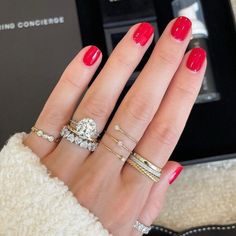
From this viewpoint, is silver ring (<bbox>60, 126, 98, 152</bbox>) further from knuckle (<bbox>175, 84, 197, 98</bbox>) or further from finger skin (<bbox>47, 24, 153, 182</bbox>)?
knuckle (<bbox>175, 84, 197, 98</bbox>)

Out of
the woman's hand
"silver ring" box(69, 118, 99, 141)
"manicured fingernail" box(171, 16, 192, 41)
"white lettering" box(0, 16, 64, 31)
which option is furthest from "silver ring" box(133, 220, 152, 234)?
"white lettering" box(0, 16, 64, 31)

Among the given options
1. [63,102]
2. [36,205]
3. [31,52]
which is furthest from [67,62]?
[36,205]

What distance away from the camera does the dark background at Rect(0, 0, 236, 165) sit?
2.08 feet

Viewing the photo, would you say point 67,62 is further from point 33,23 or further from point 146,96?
point 146,96

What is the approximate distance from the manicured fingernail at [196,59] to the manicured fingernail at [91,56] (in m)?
0.10

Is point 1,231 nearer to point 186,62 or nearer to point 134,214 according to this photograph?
point 134,214

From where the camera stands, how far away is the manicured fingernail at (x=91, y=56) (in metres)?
0.50

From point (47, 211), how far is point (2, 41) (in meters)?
0.30

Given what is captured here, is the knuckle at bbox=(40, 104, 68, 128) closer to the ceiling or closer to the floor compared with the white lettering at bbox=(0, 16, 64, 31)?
closer to the floor

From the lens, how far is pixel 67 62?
658 mm

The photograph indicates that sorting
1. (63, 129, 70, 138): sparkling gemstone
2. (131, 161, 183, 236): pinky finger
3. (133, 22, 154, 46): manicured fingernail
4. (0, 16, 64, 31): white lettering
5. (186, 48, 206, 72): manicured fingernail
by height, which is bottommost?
(131, 161, 183, 236): pinky finger

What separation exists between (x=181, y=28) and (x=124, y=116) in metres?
0.11

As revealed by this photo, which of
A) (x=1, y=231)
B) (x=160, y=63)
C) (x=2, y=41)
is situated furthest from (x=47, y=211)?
(x=2, y=41)

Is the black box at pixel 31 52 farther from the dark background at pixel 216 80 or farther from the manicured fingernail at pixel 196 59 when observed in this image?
the manicured fingernail at pixel 196 59
